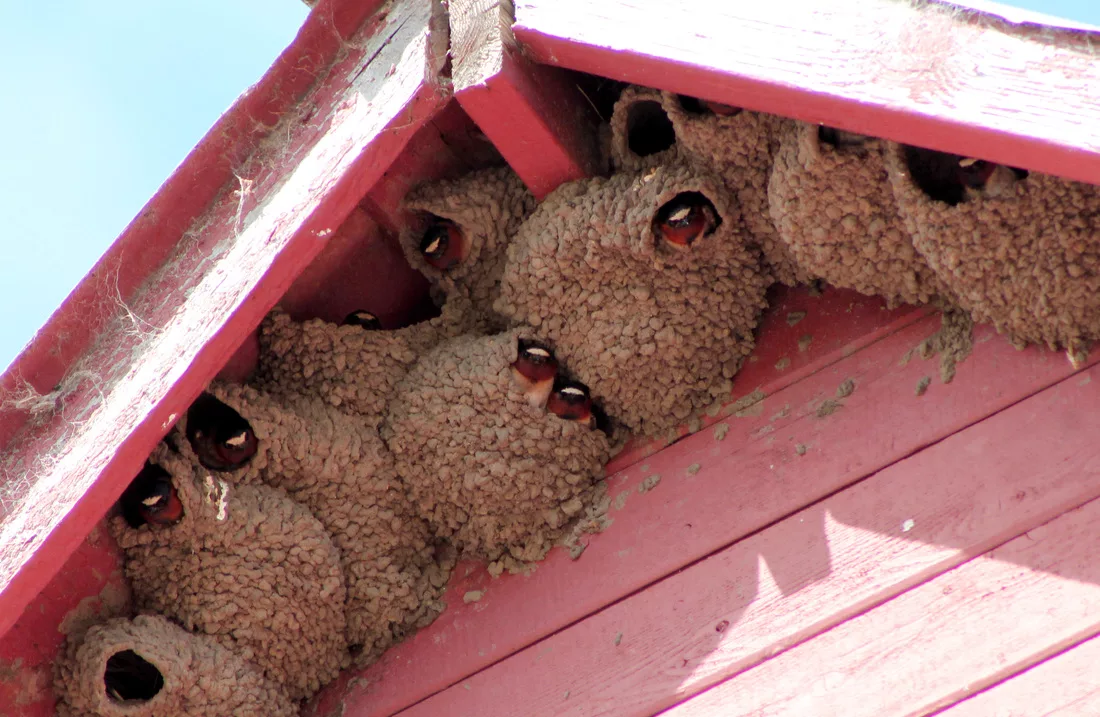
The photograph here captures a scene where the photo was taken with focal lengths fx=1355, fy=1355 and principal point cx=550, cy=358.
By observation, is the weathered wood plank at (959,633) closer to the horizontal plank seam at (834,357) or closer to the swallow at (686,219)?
the horizontal plank seam at (834,357)

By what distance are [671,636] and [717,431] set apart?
0.60m

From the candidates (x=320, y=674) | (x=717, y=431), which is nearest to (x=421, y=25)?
(x=717, y=431)

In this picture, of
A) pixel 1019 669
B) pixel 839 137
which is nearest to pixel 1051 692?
pixel 1019 669

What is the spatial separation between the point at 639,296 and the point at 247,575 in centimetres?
125

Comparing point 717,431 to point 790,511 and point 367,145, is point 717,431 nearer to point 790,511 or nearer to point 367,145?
point 790,511

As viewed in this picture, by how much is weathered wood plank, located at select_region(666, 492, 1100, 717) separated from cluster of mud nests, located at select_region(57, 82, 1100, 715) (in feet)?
1.93

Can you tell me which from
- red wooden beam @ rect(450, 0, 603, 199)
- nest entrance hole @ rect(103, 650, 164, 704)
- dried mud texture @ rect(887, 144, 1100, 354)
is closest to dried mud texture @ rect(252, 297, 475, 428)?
red wooden beam @ rect(450, 0, 603, 199)

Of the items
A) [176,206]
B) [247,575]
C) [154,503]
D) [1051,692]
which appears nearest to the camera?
[1051,692]

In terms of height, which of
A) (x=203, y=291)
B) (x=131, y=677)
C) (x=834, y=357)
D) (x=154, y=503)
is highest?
(x=203, y=291)

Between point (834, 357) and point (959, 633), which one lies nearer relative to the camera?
point (959, 633)

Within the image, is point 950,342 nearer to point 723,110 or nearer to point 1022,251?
point 1022,251

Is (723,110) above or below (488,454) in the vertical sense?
above

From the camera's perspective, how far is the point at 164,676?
10.7 feet

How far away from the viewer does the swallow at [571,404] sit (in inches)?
141
